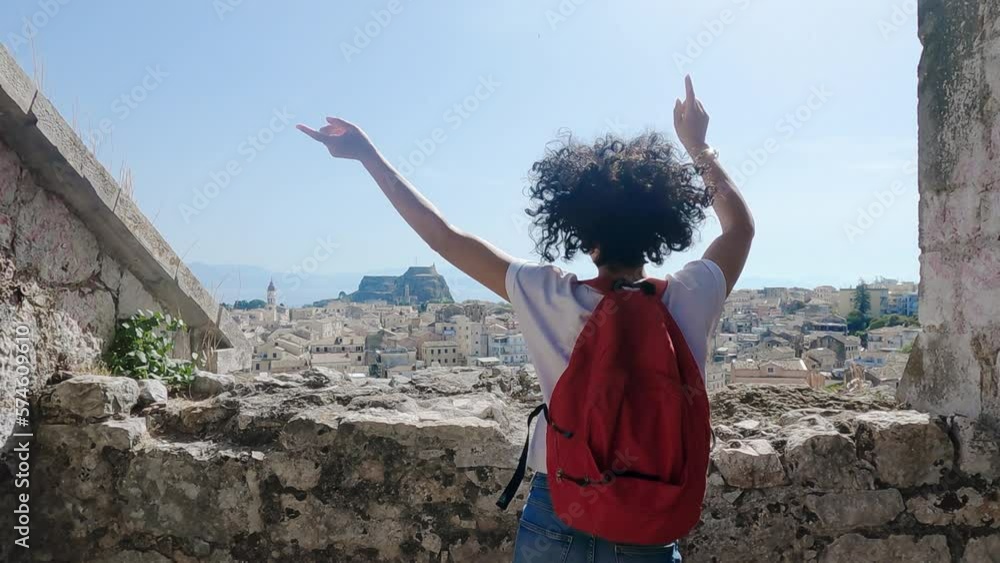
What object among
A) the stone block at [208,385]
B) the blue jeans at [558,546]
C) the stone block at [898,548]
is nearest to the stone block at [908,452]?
the stone block at [898,548]

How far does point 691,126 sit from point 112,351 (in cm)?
300

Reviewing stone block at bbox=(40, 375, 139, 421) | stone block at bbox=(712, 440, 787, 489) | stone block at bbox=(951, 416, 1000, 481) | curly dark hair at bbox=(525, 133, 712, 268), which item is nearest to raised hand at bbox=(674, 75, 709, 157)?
curly dark hair at bbox=(525, 133, 712, 268)

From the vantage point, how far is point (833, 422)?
2637 mm

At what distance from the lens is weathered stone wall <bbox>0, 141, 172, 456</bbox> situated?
2.87 meters

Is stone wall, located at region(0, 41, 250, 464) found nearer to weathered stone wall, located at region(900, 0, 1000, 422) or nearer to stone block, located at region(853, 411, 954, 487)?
stone block, located at region(853, 411, 954, 487)

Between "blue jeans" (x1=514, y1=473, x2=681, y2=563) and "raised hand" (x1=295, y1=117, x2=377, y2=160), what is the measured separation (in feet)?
3.11

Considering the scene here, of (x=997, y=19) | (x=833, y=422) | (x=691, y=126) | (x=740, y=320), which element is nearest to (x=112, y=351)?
(x=691, y=126)

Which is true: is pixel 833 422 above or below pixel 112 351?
below

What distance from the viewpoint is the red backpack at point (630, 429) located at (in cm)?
129

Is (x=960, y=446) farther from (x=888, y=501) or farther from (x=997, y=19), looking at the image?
(x=997, y=19)

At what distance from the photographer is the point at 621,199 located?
4.74ft

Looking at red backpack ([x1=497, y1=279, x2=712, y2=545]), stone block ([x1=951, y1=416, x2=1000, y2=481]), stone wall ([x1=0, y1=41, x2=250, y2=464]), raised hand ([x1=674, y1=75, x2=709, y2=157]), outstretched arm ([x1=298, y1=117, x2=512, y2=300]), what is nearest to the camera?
red backpack ([x1=497, y1=279, x2=712, y2=545])

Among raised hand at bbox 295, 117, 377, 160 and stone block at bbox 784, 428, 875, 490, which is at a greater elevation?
raised hand at bbox 295, 117, 377, 160

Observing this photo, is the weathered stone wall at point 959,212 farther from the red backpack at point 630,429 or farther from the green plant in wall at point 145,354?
the green plant in wall at point 145,354
